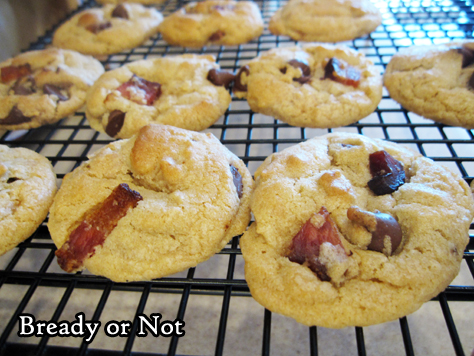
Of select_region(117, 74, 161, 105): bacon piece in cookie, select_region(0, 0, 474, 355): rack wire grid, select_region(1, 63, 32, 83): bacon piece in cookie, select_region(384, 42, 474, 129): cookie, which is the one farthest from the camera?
select_region(1, 63, 32, 83): bacon piece in cookie

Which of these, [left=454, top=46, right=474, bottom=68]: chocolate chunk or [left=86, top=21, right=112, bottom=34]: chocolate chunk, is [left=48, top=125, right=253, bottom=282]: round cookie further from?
[left=86, top=21, right=112, bottom=34]: chocolate chunk

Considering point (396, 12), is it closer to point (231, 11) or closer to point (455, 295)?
point (231, 11)

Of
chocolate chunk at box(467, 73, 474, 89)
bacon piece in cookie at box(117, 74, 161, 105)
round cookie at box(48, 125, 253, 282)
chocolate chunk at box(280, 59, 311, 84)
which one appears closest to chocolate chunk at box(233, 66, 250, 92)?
chocolate chunk at box(280, 59, 311, 84)

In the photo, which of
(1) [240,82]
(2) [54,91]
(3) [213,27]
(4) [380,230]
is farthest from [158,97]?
(4) [380,230]

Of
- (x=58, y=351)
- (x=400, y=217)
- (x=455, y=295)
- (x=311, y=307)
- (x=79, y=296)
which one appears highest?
(x=400, y=217)

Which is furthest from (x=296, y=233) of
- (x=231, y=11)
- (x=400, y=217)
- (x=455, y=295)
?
(x=231, y=11)

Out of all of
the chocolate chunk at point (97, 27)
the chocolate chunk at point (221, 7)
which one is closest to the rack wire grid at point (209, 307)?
the chocolate chunk at point (97, 27)

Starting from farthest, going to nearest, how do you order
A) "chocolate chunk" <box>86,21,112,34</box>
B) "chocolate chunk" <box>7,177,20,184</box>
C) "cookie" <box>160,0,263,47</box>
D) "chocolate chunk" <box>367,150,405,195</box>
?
"chocolate chunk" <box>86,21,112,34</box>, "cookie" <box>160,0,263,47</box>, "chocolate chunk" <box>7,177,20,184</box>, "chocolate chunk" <box>367,150,405,195</box>
